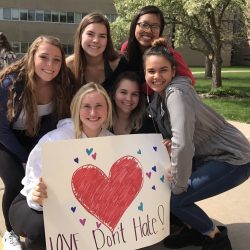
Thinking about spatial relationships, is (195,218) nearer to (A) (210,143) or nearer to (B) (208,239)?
(B) (208,239)

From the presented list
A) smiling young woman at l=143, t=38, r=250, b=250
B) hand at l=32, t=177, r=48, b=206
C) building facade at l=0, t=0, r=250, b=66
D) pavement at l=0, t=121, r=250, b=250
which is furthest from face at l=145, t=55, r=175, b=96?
building facade at l=0, t=0, r=250, b=66

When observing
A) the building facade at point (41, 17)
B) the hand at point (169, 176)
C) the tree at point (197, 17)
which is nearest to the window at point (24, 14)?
the building facade at point (41, 17)

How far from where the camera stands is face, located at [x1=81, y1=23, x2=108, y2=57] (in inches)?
149

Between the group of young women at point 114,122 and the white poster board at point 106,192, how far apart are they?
0.12 meters

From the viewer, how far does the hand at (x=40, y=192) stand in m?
2.77

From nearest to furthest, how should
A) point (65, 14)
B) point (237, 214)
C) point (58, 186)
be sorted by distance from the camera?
point (58, 186) < point (237, 214) < point (65, 14)

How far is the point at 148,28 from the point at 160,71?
867 millimetres

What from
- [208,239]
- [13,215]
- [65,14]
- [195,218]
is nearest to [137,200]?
[195,218]

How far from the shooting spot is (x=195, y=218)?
3270mm

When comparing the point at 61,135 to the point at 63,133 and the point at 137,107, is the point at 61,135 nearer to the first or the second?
the point at 63,133

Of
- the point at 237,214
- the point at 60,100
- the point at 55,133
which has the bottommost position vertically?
the point at 237,214

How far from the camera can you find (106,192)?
299cm

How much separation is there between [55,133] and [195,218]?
4.16ft

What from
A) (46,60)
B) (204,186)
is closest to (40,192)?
(46,60)
